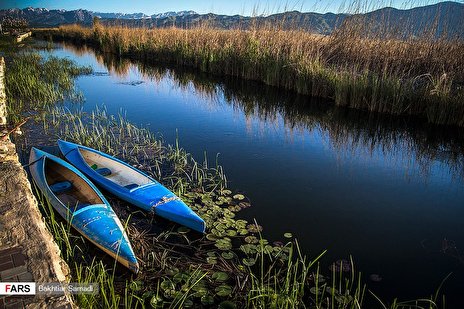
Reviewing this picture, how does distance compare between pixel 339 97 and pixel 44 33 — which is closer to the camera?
pixel 339 97

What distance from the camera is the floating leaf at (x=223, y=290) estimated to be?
2689 millimetres

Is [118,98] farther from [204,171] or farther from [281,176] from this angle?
[281,176]

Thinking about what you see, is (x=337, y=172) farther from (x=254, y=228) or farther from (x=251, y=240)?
(x=251, y=240)

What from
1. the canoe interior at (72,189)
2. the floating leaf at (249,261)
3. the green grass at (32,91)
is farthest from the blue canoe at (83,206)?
the green grass at (32,91)

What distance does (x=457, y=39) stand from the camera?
8266 mm

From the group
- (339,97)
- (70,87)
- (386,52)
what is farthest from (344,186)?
(70,87)

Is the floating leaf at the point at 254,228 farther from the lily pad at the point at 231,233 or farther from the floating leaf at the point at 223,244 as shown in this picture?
the floating leaf at the point at 223,244

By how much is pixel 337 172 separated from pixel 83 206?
3980 mm

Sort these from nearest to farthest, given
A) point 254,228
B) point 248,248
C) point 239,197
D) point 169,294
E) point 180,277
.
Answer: point 169,294
point 180,277
point 248,248
point 254,228
point 239,197

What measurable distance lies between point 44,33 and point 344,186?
42.0m

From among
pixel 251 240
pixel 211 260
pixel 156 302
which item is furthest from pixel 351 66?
pixel 156 302

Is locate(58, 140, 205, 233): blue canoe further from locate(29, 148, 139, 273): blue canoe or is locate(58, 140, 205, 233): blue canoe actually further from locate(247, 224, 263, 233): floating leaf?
locate(247, 224, 263, 233): floating leaf

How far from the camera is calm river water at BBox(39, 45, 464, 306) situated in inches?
136

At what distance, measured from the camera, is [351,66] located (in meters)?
9.69
